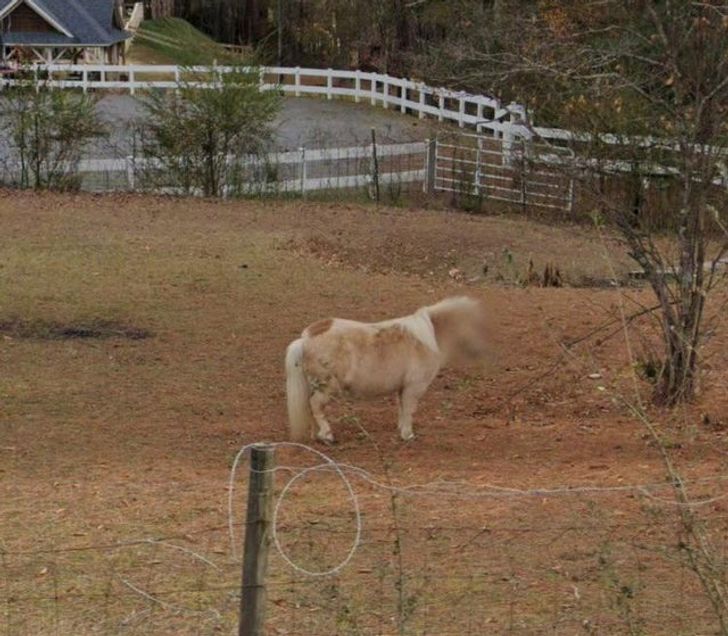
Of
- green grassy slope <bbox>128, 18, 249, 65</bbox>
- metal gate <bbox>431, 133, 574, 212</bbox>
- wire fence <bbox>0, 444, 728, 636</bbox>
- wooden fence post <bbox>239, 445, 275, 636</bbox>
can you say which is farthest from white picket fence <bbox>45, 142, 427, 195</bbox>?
green grassy slope <bbox>128, 18, 249, 65</bbox>

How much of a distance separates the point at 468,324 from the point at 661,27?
7.78 feet

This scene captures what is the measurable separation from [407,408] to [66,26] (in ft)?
134

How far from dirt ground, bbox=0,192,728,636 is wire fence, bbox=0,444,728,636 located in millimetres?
18

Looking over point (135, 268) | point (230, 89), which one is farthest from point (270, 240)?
point (230, 89)

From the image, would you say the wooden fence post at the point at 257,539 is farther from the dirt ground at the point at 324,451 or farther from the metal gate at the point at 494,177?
the metal gate at the point at 494,177

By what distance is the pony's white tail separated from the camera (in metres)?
8.77

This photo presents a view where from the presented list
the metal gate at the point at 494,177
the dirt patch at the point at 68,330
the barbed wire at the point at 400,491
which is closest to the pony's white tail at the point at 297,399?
the barbed wire at the point at 400,491

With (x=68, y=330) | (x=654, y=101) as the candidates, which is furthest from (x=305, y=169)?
(x=654, y=101)

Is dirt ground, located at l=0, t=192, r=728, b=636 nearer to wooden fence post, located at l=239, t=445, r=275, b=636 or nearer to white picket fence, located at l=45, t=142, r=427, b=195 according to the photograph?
wooden fence post, located at l=239, t=445, r=275, b=636

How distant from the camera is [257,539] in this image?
4367mm

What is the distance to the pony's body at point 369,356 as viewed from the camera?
345 inches

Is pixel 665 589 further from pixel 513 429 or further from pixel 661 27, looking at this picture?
pixel 661 27

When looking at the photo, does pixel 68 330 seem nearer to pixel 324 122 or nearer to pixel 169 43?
pixel 324 122

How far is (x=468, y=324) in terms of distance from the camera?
29.4 feet
